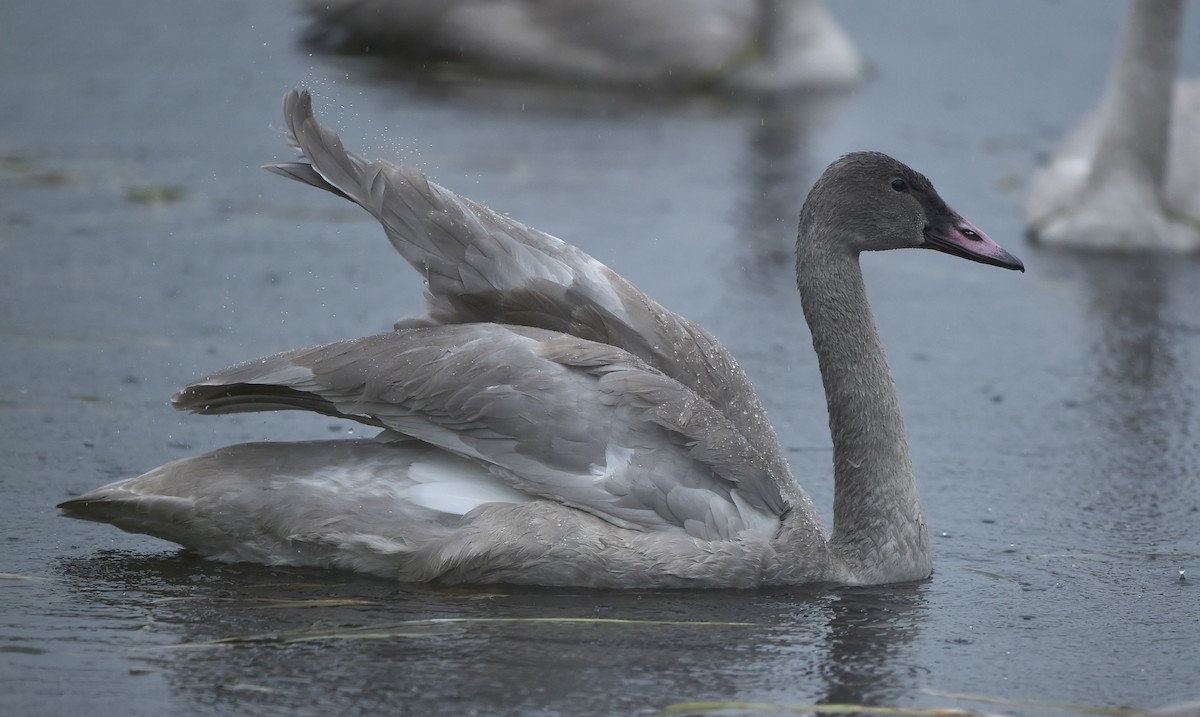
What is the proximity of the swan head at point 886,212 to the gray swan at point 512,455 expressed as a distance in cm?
36

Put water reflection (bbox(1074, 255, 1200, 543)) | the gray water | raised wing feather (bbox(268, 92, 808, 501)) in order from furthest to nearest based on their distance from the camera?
water reflection (bbox(1074, 255, 1200, 543)), raised wing feather (bbox(268, 92, 808, 501)), the gray water

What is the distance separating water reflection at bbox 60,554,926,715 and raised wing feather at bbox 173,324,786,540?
28 cm

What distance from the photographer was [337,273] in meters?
8.98

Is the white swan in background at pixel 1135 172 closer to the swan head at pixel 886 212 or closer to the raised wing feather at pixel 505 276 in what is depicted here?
the swan head at pixel 886 212

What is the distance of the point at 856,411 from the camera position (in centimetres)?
565

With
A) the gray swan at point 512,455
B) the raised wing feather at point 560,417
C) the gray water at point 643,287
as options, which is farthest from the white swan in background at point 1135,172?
the raised wing feather at point 560,417

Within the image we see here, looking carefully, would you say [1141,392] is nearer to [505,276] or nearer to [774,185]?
[505,276]

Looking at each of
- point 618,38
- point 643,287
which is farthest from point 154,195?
point 618,38

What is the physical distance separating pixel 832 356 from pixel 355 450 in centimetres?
151

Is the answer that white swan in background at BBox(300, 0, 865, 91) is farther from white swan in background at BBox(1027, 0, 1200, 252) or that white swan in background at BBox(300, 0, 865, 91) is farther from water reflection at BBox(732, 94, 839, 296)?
white swan in background at BBox(1027, 0, 1200, 252)

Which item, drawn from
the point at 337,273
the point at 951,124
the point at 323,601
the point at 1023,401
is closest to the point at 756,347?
the point at 1023,401

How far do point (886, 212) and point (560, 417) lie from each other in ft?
4.36

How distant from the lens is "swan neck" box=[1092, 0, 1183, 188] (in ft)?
32.9

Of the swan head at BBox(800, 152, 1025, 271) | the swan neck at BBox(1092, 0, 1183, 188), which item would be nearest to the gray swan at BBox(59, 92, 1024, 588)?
the swan head at BBox(800, 152, 1025, 271)
